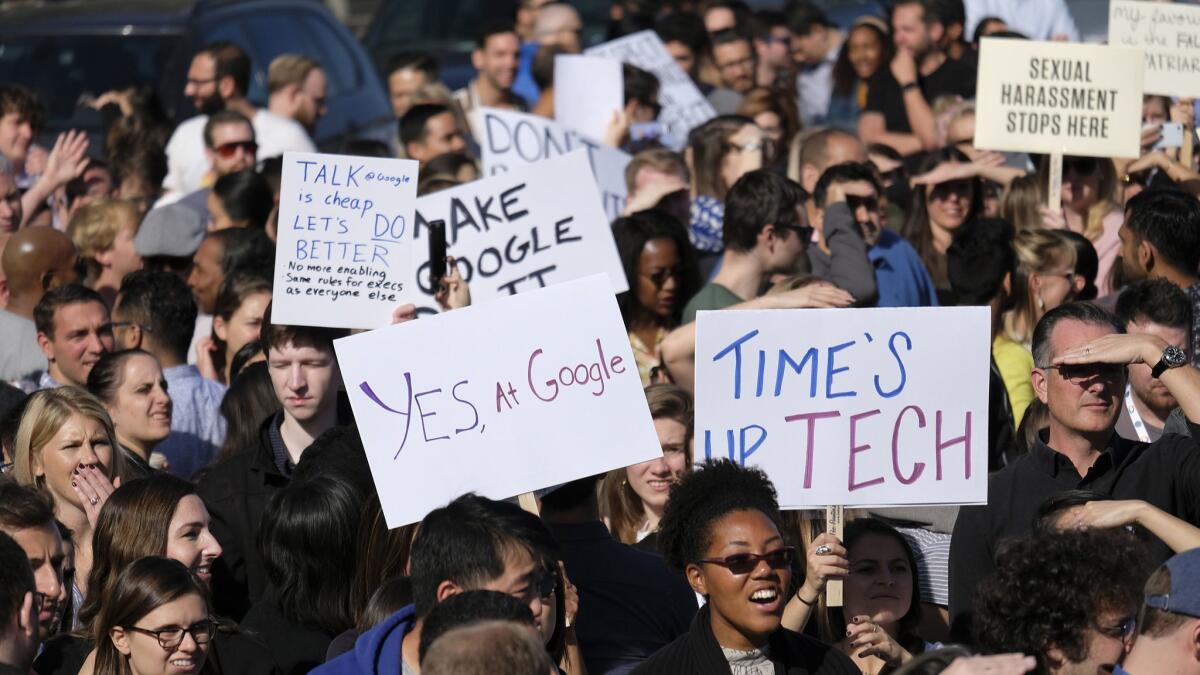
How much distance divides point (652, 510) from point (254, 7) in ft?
27.4

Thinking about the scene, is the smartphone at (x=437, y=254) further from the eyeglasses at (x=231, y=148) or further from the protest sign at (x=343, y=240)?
the eyeglasses at (x=231, y=148)

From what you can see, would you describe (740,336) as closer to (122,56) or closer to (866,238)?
(866,238)

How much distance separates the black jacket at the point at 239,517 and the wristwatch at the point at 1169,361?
8.70 ft

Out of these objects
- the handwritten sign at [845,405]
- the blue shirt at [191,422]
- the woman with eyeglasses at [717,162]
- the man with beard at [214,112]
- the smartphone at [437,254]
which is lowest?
the blue shirt at [191,422]

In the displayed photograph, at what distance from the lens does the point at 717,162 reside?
10.4 metres

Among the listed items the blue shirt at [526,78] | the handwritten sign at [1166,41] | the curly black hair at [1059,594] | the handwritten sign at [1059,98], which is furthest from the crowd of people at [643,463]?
the blue shirt at [526,78]

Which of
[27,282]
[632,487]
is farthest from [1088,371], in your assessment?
[27,282]

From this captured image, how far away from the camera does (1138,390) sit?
22.4 ft

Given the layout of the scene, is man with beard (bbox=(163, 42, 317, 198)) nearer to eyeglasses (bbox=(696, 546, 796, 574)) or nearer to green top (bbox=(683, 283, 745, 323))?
green top (bbox=(683, 283, 745, 323))

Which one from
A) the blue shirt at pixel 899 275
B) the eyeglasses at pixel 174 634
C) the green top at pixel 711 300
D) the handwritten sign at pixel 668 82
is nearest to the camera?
the eyeglasses at pixel 174 634

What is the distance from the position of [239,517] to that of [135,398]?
948mm

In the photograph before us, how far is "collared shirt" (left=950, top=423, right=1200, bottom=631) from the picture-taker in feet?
18.4

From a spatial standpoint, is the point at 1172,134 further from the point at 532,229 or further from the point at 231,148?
the point at 231,148

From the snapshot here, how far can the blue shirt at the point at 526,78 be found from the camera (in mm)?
14773
